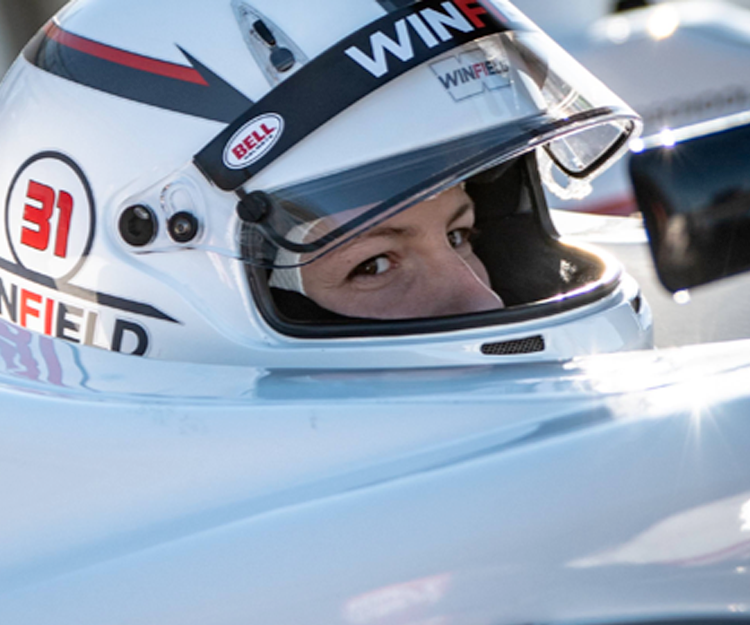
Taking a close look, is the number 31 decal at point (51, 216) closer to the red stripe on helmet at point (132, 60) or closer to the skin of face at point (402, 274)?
the red stripe on helmet at point (132, 60)

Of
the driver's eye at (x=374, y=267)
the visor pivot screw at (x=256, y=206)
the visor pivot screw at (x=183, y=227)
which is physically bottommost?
the driver's eye at (x=374, y=267)

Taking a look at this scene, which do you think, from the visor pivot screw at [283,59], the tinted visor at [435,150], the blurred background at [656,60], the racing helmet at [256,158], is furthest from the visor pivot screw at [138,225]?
the blurred background at [656,60]

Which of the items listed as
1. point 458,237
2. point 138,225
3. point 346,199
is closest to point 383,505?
point 346,199

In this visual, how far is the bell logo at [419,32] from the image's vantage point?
3.73 feet

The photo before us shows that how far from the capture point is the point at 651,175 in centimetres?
104

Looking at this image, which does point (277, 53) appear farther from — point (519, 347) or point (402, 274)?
point (519, 347)

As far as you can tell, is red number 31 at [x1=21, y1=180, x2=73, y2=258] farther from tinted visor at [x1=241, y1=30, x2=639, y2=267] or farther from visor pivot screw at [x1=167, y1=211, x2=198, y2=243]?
tinted visor at [x1=241, y1=30, x2=639, y2=267]

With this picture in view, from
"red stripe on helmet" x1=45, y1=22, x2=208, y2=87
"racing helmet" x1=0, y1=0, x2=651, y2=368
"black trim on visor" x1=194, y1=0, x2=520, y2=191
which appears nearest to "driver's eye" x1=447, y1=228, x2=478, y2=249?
"racing helmet" x1=0, y1=0, x2=651, y2=368

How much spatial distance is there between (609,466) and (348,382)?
26 centimetres

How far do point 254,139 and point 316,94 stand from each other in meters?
0.09

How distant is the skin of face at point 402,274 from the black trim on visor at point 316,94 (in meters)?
0.23

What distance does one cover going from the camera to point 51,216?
124 cm

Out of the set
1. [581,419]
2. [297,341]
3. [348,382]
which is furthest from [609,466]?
[297,341]

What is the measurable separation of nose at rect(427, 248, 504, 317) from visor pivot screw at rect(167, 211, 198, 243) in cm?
35
